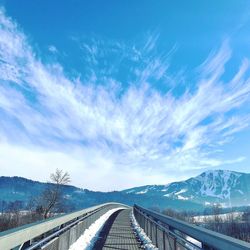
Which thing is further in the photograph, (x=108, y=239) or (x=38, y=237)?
(x=108, y=239)

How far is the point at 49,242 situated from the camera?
26.8ft

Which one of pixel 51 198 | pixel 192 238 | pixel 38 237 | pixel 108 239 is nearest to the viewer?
pixel 192 238

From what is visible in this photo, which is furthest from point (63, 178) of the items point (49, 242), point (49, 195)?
point (49, 242)

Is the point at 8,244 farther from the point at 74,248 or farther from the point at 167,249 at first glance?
the point at 74,248

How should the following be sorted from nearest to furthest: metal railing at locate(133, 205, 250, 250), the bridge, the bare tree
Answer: metal railing at locate(133, 205, 250, 250) < the bridge < the bare tree

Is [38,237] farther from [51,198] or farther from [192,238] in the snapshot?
[51,198]

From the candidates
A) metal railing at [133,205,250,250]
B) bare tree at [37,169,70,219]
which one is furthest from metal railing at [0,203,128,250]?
bare tree at [37,169,70,219]

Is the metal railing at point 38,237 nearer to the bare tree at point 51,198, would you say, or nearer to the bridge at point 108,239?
the bridge at point 108,239

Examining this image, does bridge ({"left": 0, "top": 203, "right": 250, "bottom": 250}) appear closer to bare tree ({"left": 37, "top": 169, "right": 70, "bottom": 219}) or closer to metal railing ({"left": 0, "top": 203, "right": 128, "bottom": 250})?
metal railing ({"left": 0, "top": 203, "right": 128, "bottom": 250})

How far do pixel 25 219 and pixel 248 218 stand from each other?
139342mm

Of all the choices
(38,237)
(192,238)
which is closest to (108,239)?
(38,237)

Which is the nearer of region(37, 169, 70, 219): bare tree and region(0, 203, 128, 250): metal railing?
region(0, 203, 128, 250): metal railing

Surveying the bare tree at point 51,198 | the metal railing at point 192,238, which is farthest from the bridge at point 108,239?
the bare tree at point 51,198

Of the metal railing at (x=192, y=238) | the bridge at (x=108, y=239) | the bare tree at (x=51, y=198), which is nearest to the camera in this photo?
the metal railing at (x=192, y=238)
